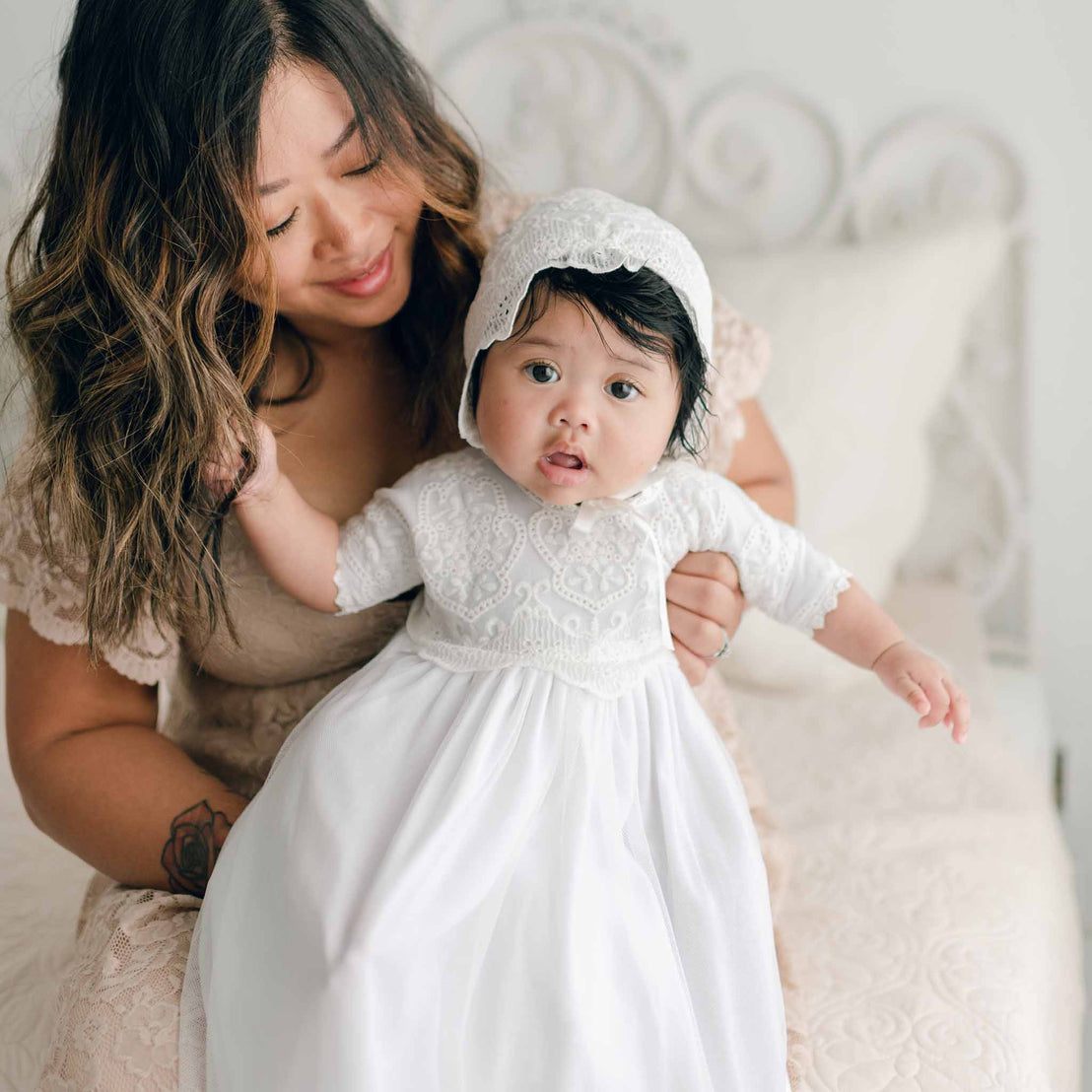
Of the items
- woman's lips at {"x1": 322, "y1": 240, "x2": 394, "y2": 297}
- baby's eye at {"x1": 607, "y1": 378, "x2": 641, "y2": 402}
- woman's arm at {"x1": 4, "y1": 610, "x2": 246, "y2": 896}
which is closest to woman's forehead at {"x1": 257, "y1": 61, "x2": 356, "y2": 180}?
woman's lips at {"x1": 322, "y1": 240, "x2": 394, "y2": 297}

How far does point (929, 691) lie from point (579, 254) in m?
0.47

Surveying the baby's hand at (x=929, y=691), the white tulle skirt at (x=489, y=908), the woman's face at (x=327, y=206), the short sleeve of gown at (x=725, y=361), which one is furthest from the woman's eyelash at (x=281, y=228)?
the baby's hand at (x=929, y=691)

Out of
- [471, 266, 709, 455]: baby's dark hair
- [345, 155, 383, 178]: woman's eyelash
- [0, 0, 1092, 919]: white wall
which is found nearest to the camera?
[471, 266, 709, 455]: baby's dark hair

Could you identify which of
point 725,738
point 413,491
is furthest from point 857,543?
point 413,491

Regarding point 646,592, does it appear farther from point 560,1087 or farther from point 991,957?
point 991,957

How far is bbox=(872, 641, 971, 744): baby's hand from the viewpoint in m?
1.01

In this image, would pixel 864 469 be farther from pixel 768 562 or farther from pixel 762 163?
pixel 768 562

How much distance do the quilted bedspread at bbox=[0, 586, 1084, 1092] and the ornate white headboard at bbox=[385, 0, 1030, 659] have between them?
0.28 m

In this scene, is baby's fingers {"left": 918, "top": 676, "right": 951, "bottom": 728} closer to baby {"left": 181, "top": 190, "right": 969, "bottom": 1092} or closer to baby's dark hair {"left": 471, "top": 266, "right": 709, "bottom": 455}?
baby {"left": 181, "top": 190, "right": 969, "bottom": 1092}

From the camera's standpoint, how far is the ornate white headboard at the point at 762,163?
6.29 feet

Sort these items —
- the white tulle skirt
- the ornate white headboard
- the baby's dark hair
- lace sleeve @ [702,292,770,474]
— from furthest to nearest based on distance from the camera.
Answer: the ornate white headboard < lace sleeve @ [702,292,770,474] < the baby's dark hair < the white tulle skirt

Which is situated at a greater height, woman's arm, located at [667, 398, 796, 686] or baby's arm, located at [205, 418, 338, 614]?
baby's arm, located at [205, 418, 338, 614]

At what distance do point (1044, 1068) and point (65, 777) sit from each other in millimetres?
983

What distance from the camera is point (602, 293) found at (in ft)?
3.09
